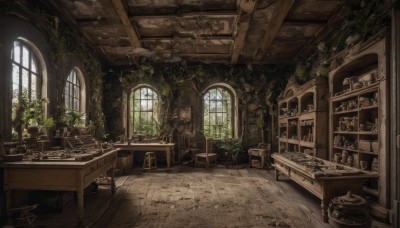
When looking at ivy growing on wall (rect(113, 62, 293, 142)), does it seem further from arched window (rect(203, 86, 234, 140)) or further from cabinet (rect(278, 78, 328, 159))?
cabinet (rect(278, 78, 328, 159))

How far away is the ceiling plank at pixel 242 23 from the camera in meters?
5.08

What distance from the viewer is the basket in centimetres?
438

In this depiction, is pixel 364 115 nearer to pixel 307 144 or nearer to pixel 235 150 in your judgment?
pixel 307 144

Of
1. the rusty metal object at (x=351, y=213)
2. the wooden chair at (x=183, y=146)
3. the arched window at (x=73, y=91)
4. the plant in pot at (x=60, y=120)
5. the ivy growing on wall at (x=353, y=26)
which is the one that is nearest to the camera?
the rusty metal object at (x=351, y=213)

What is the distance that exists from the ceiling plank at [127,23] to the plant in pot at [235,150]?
14.9 feet

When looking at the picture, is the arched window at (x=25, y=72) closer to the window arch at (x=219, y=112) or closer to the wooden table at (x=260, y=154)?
the window arch at (x=219, y=112)

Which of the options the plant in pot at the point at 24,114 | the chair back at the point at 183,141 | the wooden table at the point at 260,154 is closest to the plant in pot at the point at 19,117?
the plant in pot at the point at 24,114

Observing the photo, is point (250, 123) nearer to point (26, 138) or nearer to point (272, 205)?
point (272, 205)

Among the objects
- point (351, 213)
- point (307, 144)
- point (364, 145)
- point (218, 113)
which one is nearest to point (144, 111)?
point (218, 113)

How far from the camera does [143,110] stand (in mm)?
9719

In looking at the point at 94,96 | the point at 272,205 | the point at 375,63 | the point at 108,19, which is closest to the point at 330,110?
the point at 375,63

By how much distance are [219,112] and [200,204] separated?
221 inches

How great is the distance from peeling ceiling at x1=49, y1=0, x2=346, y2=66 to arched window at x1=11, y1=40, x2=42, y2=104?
1.22 m

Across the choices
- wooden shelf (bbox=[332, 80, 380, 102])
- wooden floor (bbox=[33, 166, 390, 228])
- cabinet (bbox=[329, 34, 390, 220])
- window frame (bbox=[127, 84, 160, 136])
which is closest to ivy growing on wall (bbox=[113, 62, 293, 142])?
window frame (bbox=[127, 84, 160, 136])
